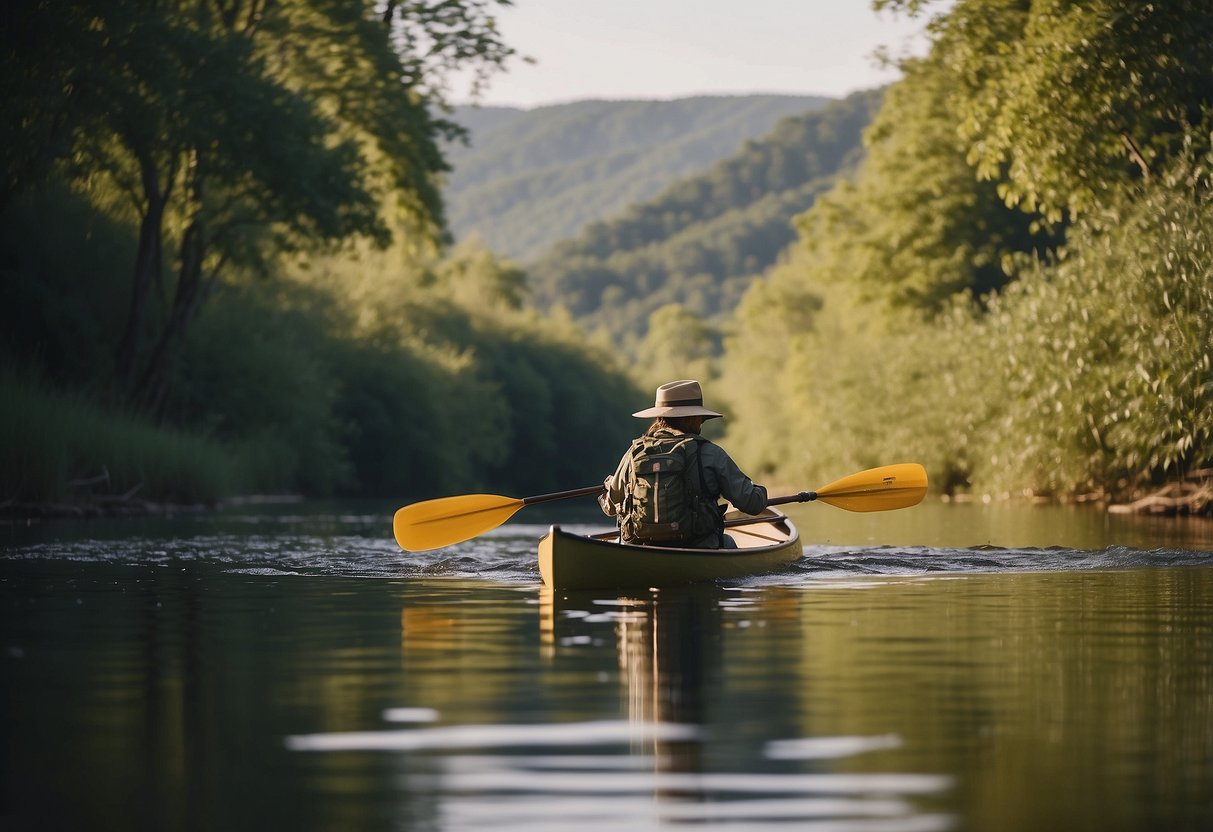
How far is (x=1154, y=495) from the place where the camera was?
23.0 meters

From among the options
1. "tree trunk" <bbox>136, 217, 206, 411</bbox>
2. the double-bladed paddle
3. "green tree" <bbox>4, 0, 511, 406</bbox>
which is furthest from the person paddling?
"tree trunk" <bbox>136, 217, 206, 411</bbox>

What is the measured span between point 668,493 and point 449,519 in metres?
2.52

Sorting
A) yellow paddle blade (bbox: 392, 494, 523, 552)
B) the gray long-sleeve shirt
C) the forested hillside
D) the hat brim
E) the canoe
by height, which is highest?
the forested hillside

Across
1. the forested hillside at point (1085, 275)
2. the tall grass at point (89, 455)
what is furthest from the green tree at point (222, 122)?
the forested hillside at point (1085, 275)

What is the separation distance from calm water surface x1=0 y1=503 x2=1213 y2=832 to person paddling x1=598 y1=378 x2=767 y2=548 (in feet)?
1.80

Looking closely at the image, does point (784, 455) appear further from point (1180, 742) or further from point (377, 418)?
point (1180, 742)

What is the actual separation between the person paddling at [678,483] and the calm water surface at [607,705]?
0.55 m

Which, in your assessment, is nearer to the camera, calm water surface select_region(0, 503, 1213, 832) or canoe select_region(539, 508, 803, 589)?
calm water surface select_region(0, 503, 1213, 832)

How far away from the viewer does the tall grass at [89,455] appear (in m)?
21.5

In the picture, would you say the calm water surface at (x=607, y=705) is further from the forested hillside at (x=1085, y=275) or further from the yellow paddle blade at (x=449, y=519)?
the forested hillside at (x=1085, y=275)

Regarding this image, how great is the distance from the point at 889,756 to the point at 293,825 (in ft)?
5.77

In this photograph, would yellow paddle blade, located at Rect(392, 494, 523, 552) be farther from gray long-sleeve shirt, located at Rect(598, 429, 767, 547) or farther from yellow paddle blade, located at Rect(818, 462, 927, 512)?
yellow paddle blade, located at Rect(818, 462, 927, 512)

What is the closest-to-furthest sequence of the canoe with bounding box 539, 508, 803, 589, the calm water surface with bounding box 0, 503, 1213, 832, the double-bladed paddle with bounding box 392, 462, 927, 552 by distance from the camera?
the calm water surface with bounding box 0, 503, 1213, 832 < the canoe with bounding box 539, 508, 803, 589 < the double-bladed paddle with bounding box 392, 462, 927, 552

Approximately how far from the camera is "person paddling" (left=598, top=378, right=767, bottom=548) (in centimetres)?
1176
